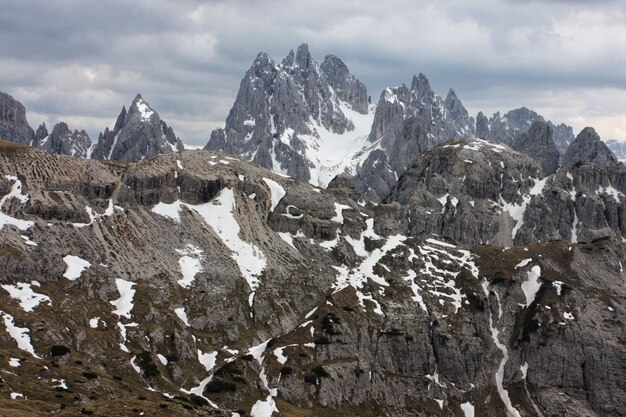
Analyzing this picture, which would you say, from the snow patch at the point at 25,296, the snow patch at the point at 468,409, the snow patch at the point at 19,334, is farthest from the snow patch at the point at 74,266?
the snow patch at the point at 468,409

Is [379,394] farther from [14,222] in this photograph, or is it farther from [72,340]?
[14,222]

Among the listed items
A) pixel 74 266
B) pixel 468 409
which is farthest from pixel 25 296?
pixel 468 409

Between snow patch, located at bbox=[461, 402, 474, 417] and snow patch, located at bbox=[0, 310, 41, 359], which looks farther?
snow patch, located at bbox=[461, 402, 474, 417]

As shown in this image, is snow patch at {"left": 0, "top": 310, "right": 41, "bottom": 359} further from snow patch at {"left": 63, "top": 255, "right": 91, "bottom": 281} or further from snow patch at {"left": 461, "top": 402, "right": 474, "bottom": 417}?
snow patch at {"left": 461, "top": 402, "right": 474, "bottom": 417}

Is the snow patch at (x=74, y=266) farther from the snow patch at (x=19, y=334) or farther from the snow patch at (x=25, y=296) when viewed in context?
the snow patch at (x=19, y=334)

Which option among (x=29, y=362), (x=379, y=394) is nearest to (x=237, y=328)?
(x=379, y=394)

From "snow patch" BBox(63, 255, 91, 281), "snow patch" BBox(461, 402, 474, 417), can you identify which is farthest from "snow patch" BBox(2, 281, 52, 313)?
"snow patch" BBox(461, 402, 474, 417)

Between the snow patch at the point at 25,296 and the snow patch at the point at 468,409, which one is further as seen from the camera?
the snow patch at the point at 468,409

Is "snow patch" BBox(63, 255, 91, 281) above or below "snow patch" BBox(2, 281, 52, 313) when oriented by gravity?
above

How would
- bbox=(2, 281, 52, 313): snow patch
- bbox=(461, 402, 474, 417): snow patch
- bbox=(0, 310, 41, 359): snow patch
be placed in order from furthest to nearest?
1. bbox=(461, 402, 474, 417): snow patch
2. bbox=(2, 281, 52, 313): snow patch
3. bbox=(0, 310, 41, 359): snow patch

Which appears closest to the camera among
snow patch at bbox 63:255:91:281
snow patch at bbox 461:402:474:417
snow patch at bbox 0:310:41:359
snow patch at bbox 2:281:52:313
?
snow patch at bbox 0:310:41:359

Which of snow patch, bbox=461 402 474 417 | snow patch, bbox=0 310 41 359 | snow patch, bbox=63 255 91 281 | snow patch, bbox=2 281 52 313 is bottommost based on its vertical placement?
snow patch, bbox=461 402 474 417

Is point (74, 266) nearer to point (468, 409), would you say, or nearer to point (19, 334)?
point (19, 334)

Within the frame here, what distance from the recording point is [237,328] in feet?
623
